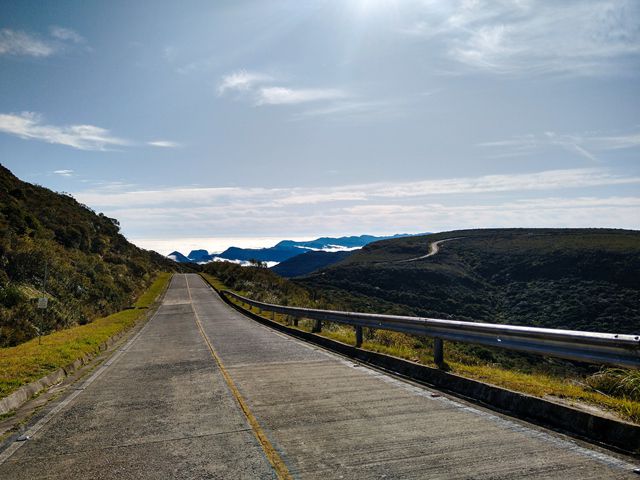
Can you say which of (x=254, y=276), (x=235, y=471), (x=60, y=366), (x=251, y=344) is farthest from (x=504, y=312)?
(x=235, y=471)

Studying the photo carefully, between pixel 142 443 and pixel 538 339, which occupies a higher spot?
pixel 538 339

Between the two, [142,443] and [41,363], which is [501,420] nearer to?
[142,443]

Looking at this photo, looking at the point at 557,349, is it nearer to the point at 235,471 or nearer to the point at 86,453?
the point at 235,471

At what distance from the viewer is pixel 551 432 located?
5.48 meters

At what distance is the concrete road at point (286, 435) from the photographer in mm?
4574

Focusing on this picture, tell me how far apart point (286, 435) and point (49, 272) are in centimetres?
2671

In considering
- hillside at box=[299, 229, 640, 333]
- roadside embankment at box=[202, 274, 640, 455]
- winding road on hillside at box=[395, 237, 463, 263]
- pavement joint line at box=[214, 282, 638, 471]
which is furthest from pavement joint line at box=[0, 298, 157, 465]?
winding road on hillside at box=[395, 237, 463, 263]

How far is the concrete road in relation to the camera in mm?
4574

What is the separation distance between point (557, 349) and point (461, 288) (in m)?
56.9

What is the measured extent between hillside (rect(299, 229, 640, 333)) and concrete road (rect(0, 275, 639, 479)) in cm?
3628

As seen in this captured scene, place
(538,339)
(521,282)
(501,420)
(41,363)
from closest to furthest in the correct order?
1. (501,420)
2. (538,339)
3. (41,363)
4. (521,282)

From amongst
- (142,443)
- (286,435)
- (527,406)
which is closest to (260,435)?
(286,435)

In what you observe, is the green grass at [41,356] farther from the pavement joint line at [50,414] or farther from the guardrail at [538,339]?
the guardrail at [538,339]

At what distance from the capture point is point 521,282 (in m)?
62.8
